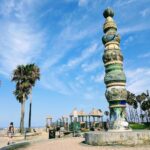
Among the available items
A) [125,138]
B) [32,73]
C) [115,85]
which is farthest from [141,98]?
[125,138]

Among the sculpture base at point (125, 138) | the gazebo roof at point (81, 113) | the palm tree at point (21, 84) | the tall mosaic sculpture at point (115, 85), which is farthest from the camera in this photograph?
the palm tree at point (21, 84)

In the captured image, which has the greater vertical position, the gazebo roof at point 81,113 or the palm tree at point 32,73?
the palm tree at point 32,73

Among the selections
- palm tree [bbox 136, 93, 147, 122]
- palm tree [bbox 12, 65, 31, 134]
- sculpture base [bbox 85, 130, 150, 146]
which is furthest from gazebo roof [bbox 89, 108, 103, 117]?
palm tree [bbox 136, 93, 147, 122]

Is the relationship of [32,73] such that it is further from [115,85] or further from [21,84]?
[115,85]

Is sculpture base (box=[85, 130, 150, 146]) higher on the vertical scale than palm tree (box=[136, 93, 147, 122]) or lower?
lower

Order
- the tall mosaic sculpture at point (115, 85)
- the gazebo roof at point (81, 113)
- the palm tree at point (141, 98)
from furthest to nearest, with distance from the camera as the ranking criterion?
the palm tree at point (141, 98), the gazebo roof at point (81, 113), the tall mosaic sculpture at point (115, 85)

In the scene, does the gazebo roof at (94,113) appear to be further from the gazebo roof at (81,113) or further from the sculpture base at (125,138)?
the sculpture base at (125,138)

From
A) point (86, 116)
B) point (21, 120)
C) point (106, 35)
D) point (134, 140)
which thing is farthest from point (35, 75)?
point (134, 140)

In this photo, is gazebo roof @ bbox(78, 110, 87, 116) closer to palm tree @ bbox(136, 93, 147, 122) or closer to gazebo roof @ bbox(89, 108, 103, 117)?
gazebo roof @ bbox(89, 108, 103, 117)

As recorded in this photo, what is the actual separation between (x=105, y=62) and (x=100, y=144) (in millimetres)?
4327

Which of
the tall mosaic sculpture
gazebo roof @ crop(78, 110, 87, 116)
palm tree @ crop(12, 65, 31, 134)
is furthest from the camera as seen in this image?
palm tree @ crop(12, 65, 31, 134)

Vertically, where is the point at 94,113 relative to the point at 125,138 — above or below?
above

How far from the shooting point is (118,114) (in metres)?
13.9

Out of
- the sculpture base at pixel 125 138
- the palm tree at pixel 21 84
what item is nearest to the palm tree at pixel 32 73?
the palm tree at pixel 21 84
